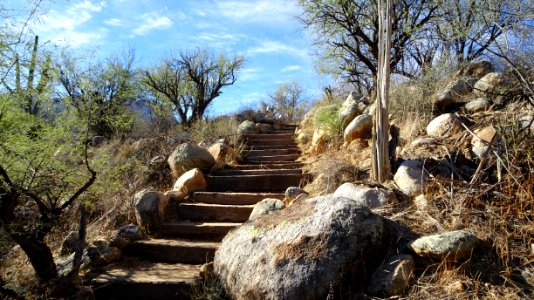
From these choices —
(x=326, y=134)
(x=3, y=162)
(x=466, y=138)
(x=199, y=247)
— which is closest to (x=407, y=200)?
(x=466, y=138)

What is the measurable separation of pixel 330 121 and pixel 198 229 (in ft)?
11.3

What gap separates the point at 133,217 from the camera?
512 cm

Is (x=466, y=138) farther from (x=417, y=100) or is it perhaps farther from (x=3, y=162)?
(x=3, y=162)

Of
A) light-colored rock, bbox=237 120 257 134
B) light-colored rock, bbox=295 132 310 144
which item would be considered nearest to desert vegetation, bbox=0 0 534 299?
light-colored rock, bbox=295 132 310 144

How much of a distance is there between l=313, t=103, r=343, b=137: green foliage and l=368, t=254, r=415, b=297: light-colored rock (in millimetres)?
4075

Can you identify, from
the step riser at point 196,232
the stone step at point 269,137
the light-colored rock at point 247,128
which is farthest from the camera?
the light-colored rock at point 247,128

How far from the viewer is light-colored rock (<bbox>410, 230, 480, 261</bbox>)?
9.43 ft

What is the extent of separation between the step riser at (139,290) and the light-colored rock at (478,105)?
4.20m

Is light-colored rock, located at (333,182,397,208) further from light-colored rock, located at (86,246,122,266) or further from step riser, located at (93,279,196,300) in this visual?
light-colored rock, located at (86,246,122,266)

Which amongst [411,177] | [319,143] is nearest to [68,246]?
[411,177]

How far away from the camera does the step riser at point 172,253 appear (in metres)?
4.25

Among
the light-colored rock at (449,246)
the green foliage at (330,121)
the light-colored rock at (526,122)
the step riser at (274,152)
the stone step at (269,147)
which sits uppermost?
the green foliage at (330,121)

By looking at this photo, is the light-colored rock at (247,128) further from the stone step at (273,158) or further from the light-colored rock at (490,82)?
the light-colored rock at (490,82)

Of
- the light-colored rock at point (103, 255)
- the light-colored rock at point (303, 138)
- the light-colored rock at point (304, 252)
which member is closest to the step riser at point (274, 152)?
the light-colored rock at point (303, 138)
